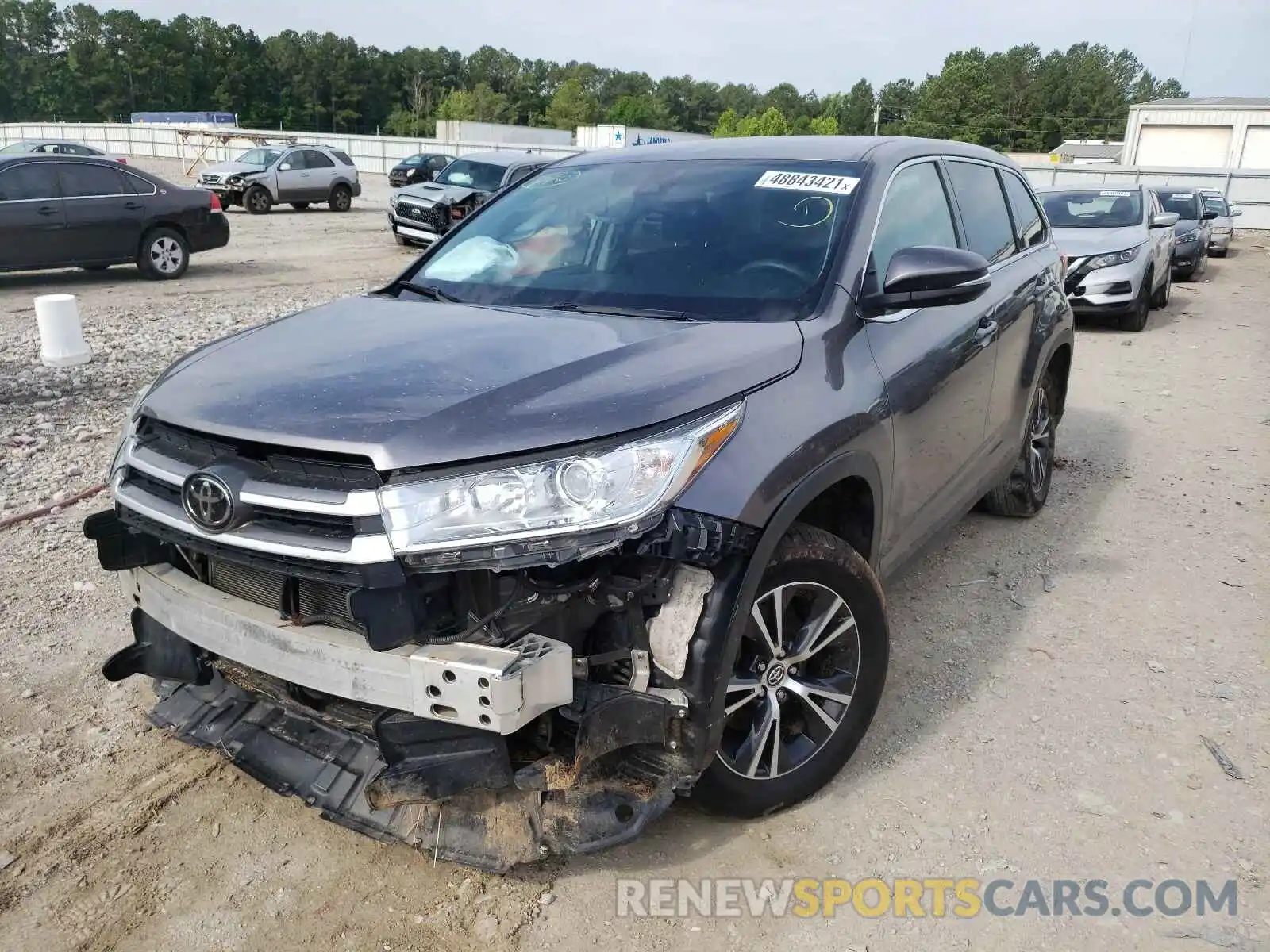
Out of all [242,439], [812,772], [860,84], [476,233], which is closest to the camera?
[242,439]

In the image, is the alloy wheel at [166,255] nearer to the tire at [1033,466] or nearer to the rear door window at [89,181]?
the rear door window at [89,181]

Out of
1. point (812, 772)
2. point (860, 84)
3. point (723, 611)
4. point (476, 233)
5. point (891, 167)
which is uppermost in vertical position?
point (860, 84)

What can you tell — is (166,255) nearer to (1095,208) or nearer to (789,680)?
(1095,208)

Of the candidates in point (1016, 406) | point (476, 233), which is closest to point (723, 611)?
point (476, 233)

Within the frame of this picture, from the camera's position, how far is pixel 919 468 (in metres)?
3.48

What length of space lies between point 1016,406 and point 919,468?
145 centimetres

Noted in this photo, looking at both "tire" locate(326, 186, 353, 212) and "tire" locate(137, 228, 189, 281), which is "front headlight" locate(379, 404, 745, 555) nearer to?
"tire" locate(137, 228, 189, 281)

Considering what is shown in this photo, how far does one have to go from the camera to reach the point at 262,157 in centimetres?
2428

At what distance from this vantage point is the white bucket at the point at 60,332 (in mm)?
8336

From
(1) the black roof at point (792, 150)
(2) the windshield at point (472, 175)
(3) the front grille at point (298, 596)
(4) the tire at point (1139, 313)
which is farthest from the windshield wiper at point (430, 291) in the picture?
(2) the windshield at point (472, 175)

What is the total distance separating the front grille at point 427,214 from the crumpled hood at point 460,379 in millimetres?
14661

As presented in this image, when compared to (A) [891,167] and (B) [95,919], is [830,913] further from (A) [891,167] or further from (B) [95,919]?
(A) [891,167]

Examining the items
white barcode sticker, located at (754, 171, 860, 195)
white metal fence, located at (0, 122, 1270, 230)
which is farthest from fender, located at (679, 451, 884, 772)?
white metal fence, located at (0, 122, 1270, 230)

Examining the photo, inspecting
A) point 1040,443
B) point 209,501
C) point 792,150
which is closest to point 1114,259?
point 1040,443
